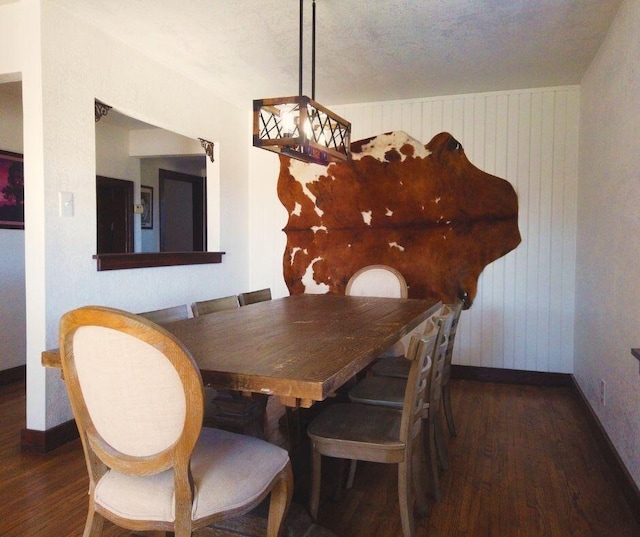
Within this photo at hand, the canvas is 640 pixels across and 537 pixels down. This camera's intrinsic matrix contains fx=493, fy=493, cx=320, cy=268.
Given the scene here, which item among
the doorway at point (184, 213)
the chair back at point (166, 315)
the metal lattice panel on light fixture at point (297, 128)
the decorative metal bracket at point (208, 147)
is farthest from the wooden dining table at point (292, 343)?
the doorway at point (184, 213)

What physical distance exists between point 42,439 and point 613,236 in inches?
128

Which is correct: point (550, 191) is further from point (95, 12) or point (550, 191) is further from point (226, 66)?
point (95, 12)

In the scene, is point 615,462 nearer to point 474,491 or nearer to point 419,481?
point 474,491

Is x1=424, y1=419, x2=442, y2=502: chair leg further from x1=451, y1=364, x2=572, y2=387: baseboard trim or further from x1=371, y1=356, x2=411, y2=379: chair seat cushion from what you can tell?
x1=451, y1=364, x2=572, y2=387: baseboard trim

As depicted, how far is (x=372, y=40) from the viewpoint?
312 centimetres

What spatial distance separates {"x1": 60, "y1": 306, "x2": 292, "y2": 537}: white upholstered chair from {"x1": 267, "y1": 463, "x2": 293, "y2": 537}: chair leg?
0.18 ft

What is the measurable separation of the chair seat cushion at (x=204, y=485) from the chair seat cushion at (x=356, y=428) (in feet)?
1.08

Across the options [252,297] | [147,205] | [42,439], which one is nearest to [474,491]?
[252,297]

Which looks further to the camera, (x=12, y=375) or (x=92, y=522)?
(x=12, y=375)

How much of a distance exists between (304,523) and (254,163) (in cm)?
369

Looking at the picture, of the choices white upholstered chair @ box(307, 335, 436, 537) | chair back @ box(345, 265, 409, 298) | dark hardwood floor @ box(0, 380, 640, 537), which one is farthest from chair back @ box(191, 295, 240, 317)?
chair back @ box(345, 265, 409, 298)

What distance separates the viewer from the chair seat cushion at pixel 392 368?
8.98ft

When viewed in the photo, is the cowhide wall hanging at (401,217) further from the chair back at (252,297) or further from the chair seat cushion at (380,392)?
the chair seat cushion at (380,392)

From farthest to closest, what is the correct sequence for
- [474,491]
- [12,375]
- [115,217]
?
[115,217], [12,375], [474,491]
